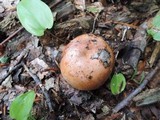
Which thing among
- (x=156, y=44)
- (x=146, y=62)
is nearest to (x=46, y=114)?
(x=146, y=62)

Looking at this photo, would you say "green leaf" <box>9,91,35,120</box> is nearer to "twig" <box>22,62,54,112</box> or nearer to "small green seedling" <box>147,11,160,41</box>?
"twig" <box>22,62,54,112</box>

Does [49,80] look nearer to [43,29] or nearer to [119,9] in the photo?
[43,29]

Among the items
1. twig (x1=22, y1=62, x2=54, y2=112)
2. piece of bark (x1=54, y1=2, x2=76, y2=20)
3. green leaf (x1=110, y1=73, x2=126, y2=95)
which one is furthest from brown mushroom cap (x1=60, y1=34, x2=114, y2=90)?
Result: piece of bark (x1=54, y1=2, x2=76, y2=20)

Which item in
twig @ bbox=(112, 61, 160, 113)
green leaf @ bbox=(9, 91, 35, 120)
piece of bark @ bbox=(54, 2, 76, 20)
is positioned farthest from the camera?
piece of bark @ bbox=(54, 2, 76, 20)

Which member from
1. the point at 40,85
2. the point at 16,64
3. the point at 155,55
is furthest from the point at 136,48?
the point at 16,64

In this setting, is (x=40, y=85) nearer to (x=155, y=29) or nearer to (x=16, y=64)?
(x=16, y=64)

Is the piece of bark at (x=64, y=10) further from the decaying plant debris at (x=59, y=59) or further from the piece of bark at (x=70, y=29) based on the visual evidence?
the piece of bark at (x=70, y=29)
